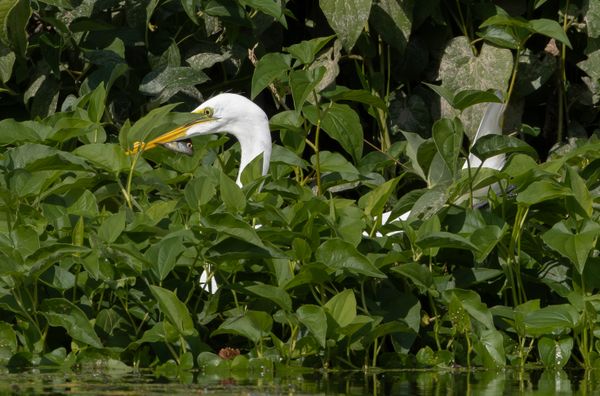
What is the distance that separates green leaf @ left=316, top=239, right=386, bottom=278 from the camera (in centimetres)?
423

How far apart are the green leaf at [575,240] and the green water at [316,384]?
0.37 m

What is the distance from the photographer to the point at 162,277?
13.8 feet

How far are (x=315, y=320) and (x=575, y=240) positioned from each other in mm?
908

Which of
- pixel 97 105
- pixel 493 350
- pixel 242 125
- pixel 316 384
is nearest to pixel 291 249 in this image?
pixel 316 384

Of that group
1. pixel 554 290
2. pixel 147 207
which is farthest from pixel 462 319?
pixel 147 207

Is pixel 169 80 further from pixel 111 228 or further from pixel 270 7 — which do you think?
pixel 111 228

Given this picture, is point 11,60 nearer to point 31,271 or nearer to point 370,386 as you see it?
point 31,271

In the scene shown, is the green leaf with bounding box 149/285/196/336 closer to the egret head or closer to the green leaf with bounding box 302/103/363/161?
the green leaf with bounding box 302/103/363/161

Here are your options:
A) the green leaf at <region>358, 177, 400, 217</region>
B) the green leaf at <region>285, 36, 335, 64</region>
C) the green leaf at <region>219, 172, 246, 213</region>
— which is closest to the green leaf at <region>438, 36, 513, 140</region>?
the green leaf at <region>285, 36, 335, 64</region>

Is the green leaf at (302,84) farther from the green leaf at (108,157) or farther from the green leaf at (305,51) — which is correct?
the green leaf at (108,157)

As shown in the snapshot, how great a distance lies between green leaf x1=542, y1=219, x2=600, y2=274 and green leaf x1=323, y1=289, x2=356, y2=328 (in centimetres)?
70

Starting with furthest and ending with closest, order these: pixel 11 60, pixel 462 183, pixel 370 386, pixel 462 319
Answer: pixel 11 60, pixel 462 183, pixel 462 319, pixel 370 386

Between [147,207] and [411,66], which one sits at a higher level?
[411,66]

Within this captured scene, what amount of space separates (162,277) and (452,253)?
1.12 metres
